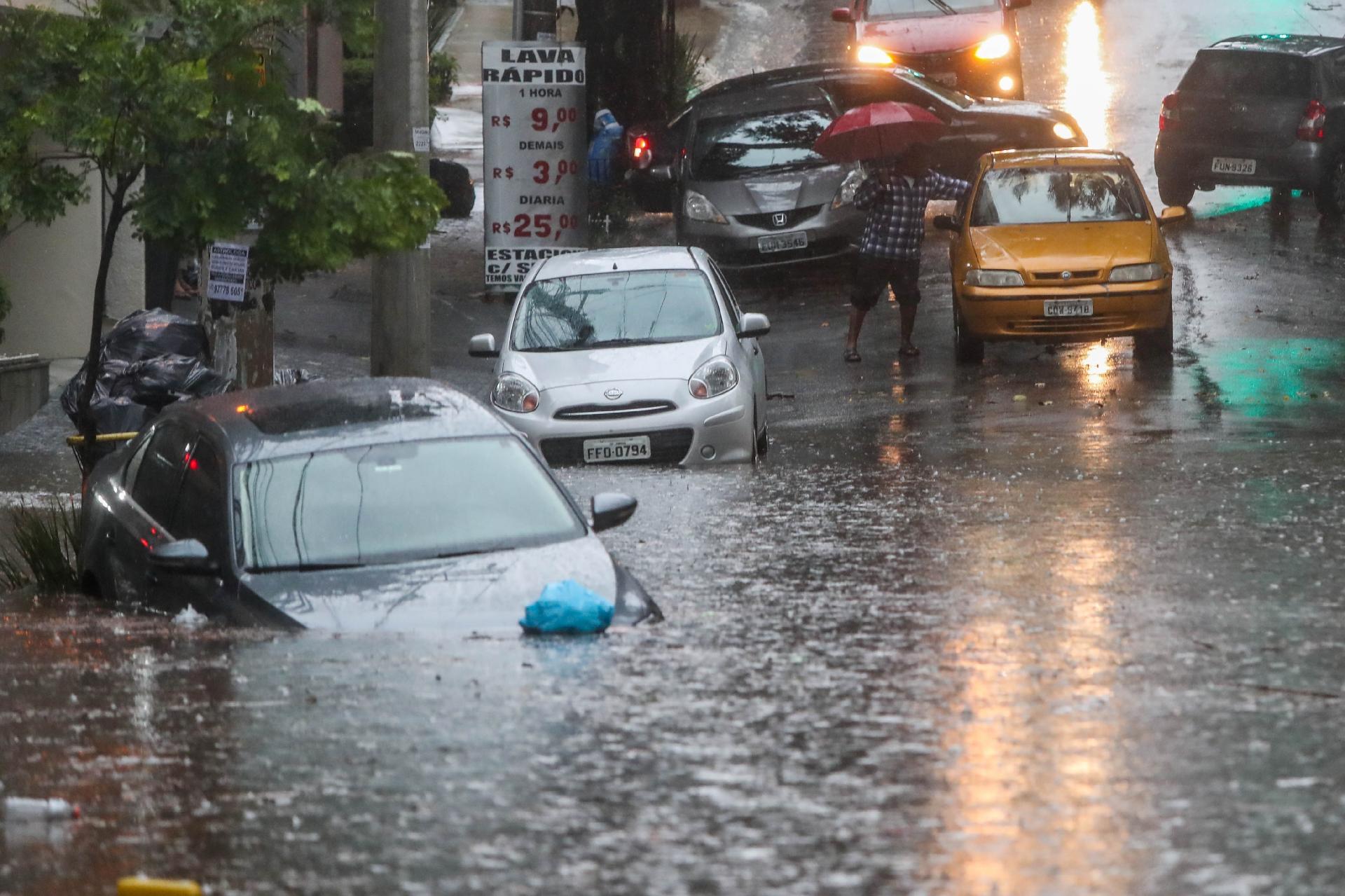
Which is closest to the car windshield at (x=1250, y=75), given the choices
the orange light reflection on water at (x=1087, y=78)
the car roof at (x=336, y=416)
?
the orange light reflection on water at (x=1087, y=78)

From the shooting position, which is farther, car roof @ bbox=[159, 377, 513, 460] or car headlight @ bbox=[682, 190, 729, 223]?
car headlight @ bbox=[682, 190, 729, 223]

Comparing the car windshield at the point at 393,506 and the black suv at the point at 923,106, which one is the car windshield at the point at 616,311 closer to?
the car windshield at the point at 393,506

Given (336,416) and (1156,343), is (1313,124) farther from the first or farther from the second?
(336,416)

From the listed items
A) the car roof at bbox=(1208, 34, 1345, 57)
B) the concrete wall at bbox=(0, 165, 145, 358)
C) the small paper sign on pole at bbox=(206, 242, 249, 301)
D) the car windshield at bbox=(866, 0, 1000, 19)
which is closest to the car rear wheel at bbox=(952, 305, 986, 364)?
the concrete wall at bbox=(0, 165, 145, 358)

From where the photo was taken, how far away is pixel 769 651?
25.2ft

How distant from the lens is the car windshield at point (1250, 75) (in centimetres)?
2297

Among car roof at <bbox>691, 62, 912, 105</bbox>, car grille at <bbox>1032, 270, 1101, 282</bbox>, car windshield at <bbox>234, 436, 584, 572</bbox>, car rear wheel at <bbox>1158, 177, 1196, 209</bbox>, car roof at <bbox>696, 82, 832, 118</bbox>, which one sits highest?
car roof at <bbox>691, 62, 912, 105</bbox>

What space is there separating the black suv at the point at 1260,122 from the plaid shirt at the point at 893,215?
21.0 feet

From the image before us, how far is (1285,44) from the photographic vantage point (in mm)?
23594

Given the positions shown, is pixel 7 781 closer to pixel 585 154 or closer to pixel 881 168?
pixel 881 168

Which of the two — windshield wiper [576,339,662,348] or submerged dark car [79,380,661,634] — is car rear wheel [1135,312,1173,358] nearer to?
windshield wiper [576,339,662,348]

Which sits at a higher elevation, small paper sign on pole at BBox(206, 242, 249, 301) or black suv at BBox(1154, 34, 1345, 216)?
black suv at BBox(1154, 34, 1345, 216)

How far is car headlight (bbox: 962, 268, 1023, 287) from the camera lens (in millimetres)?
17203

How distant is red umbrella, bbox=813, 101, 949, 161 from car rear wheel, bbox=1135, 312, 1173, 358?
Result: 2521 mm
